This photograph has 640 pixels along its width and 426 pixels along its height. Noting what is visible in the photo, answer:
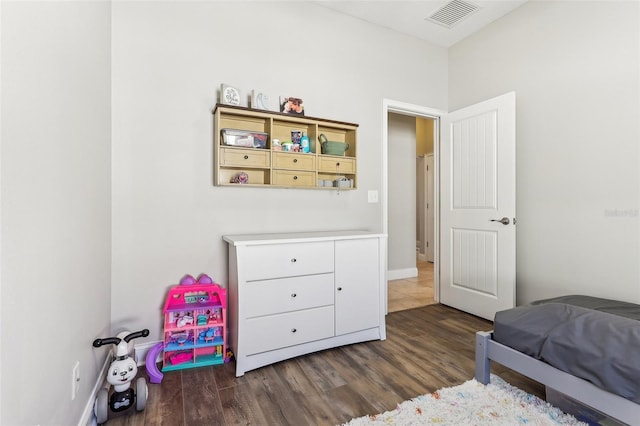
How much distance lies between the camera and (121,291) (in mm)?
2074

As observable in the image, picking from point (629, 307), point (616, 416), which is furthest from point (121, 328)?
point (629, 307)

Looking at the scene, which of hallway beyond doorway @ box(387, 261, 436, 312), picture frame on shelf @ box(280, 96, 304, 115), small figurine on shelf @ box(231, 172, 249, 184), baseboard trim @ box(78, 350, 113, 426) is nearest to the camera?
baseboard trim @ box(78, 350, 113, 426)

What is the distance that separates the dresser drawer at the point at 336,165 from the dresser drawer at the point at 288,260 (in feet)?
2.24

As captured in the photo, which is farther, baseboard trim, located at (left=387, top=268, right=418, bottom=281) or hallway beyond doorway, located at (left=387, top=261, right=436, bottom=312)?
baseboard trim, located at (left=387, top=268, right=418, bottom=281)

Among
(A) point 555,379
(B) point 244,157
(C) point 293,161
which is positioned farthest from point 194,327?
(A) point 555,379

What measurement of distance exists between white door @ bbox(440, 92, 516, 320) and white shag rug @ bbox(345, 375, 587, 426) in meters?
1.23

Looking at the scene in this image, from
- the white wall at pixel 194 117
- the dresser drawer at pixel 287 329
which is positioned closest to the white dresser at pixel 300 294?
the dresser drawer at pixel 287 329

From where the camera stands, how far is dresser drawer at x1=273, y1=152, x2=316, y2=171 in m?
2.39

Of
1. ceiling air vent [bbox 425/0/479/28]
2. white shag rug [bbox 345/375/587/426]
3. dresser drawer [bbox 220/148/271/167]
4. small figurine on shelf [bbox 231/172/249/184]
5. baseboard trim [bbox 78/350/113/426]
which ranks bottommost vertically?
white shag rug [bbox 345/375/587/426]

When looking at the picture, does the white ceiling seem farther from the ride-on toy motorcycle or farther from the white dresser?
the ride-on toy motorcycle

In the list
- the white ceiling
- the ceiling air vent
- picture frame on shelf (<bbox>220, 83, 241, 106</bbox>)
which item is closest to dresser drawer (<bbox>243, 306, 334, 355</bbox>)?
picture frame on shelf (<bbox>220, 83, 241, 106</bbox>)

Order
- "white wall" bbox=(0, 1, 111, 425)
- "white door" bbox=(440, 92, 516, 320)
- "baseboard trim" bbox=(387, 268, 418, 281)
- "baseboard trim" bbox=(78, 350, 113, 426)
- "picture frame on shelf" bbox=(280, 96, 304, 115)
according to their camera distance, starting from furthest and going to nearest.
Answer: "baseboard trim" bbox=(387, 268, 418, 281)
"white door" bbox=(440, 92, 516, 320)
"picture frame on shelf" bbox=(280, 96, 304, 115)
"baseboard trim" bbox=(78, 350, 113, 426)
"white wall" bbox=(0, 1, 111, 425)

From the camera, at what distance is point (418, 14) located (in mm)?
2906

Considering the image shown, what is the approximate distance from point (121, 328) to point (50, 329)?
1.13 m
